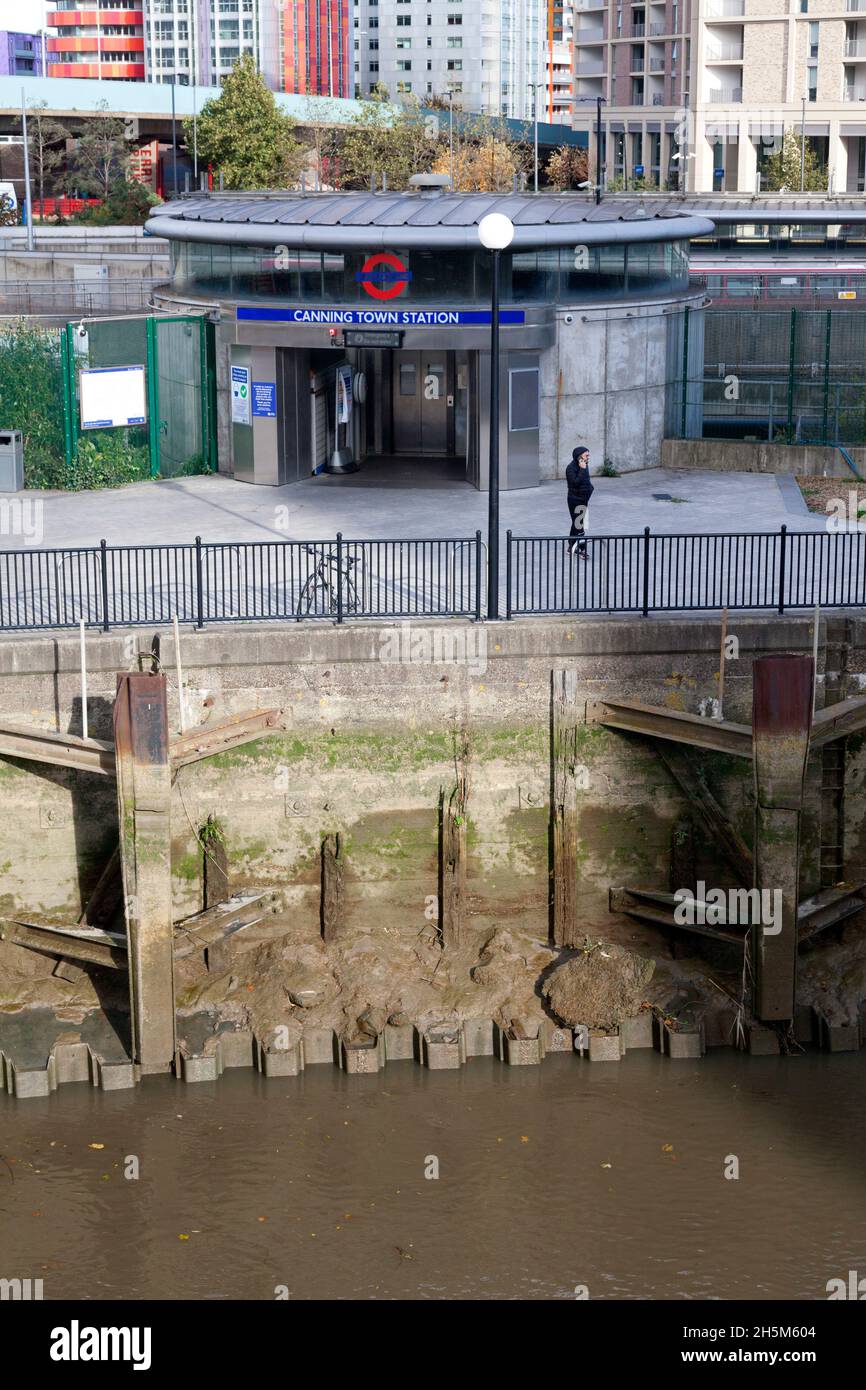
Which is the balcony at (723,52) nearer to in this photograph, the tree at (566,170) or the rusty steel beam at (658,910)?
the tree at (566,170)

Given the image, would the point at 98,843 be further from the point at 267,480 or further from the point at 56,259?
the point at 56,259

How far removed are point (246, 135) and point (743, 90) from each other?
33.0 meters

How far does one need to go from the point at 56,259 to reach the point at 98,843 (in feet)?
113

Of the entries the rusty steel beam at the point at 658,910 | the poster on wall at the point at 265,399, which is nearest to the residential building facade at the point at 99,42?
the poster on wall at the point at 265,399

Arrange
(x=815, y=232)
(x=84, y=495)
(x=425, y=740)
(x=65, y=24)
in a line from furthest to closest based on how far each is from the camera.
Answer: (x=65, y=24), (x=815, y=232), (x=84, y=495), (x=425, y=740)

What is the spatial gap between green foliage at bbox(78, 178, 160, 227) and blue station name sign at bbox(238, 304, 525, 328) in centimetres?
4547

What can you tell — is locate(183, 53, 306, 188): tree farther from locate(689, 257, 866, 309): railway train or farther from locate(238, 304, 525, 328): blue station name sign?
locate(238, 304, 525, 328): blue station name sign

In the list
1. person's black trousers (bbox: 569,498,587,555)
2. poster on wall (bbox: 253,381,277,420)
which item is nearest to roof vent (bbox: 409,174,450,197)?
poster on wall (bbox: 253,381,277,420)

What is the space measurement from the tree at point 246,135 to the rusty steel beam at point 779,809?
174 ft

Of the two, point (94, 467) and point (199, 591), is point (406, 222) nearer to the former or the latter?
point (94, 467)

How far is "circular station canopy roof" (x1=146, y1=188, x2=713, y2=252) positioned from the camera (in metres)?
26.5

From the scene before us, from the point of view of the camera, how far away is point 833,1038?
60.0 feet

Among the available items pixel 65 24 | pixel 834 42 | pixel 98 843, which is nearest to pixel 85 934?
pixel 98 843

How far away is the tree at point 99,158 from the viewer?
86.0m
